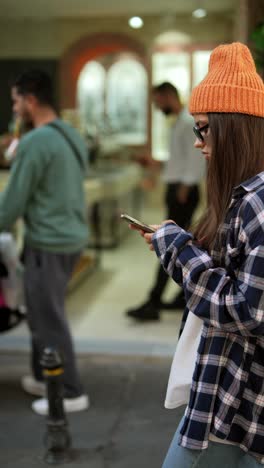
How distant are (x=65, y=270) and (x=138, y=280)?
3.54 m

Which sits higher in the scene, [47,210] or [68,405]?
[47,210]

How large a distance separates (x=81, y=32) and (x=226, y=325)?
11700 millimetres

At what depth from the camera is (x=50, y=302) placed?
4.15m

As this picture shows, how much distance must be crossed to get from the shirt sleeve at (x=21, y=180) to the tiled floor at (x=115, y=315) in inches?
64.3

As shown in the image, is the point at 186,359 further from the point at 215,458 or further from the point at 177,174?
the point at 177,174

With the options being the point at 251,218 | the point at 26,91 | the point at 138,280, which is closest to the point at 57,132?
the point at 26,91

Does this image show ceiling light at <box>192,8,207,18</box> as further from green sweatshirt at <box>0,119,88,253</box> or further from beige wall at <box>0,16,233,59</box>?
green sweatshirt at <box>0,119,88,253</box>

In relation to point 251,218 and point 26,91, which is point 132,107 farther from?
point 251,218

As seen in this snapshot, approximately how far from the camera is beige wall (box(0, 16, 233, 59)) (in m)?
11.4

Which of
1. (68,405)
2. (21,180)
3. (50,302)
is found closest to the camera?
(21,180)

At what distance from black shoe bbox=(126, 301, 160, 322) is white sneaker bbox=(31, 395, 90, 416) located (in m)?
1.72

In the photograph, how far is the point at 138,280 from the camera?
7684 mm

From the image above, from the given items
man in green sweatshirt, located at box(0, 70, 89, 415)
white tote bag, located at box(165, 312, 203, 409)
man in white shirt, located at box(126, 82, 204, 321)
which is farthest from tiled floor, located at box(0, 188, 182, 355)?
white tote bag, located at box(165, 312, 203, 409)


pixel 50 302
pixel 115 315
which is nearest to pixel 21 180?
pixel 50 302
